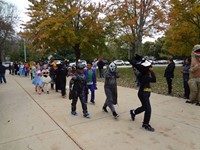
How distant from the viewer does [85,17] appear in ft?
67.6

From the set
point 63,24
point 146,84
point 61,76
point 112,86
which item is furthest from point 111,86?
point 63,24

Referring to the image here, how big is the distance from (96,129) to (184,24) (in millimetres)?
12886

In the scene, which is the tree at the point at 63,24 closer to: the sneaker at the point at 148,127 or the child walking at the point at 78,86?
the child walking at the point at 78,86

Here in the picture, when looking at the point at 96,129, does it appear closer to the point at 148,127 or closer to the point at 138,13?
the point at 148,127

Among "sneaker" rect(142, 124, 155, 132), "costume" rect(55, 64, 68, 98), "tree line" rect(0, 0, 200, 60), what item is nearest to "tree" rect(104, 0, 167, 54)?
"tree line" rect(0, 0, 200, 60)

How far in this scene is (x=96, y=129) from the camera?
4.81 metres

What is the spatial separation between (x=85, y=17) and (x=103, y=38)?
3.02 m

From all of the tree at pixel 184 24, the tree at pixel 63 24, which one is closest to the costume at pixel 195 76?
the tree at pixel 184 24

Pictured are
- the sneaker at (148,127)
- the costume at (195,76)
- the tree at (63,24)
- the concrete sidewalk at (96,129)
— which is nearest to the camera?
the concrete sidewalk at (96,129)

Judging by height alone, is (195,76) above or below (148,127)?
above

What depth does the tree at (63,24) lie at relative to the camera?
62.4ft

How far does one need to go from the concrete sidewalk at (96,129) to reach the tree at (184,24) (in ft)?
29.3

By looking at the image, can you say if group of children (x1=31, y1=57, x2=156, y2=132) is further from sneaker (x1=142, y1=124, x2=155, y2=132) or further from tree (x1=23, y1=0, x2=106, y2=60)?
tree (x1=23, y1=0, x2=106, y2=60)

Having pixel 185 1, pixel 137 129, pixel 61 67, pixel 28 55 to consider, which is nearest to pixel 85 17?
pixel 185 1
